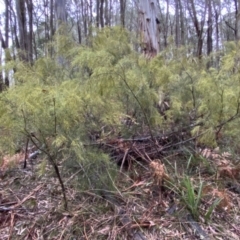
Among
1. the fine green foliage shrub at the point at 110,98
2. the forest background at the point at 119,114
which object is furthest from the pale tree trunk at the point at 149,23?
the fine green foliage shrub at the point at 110,98

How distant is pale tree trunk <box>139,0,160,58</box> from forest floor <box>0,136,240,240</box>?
5.90 feet

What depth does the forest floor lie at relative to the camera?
2039 millimetres

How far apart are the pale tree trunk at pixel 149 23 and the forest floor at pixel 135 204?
1.80m

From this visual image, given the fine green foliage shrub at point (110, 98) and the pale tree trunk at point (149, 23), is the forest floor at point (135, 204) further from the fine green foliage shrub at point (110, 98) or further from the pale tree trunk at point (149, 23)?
the pale tree trunk at point (149, 23)

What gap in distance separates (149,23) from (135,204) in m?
2.60

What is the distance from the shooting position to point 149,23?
4043mm

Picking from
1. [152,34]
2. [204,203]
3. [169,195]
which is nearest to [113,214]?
[169,195]

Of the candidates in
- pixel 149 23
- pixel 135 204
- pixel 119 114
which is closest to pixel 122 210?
pixel 135 204

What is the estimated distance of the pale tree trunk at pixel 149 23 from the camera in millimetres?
3984

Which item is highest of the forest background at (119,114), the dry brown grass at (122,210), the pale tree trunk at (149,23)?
the pale tree trunk at (149,23)

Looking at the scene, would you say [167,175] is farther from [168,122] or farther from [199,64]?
[199,64]

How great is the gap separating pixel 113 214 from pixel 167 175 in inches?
20.5

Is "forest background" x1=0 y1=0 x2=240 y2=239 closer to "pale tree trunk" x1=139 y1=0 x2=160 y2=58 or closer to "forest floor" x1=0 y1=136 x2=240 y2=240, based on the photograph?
"forest floor" x1=0 y1=136 x2=240 y2=240

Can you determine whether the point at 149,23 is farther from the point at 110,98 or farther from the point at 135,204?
the point at 135,204
